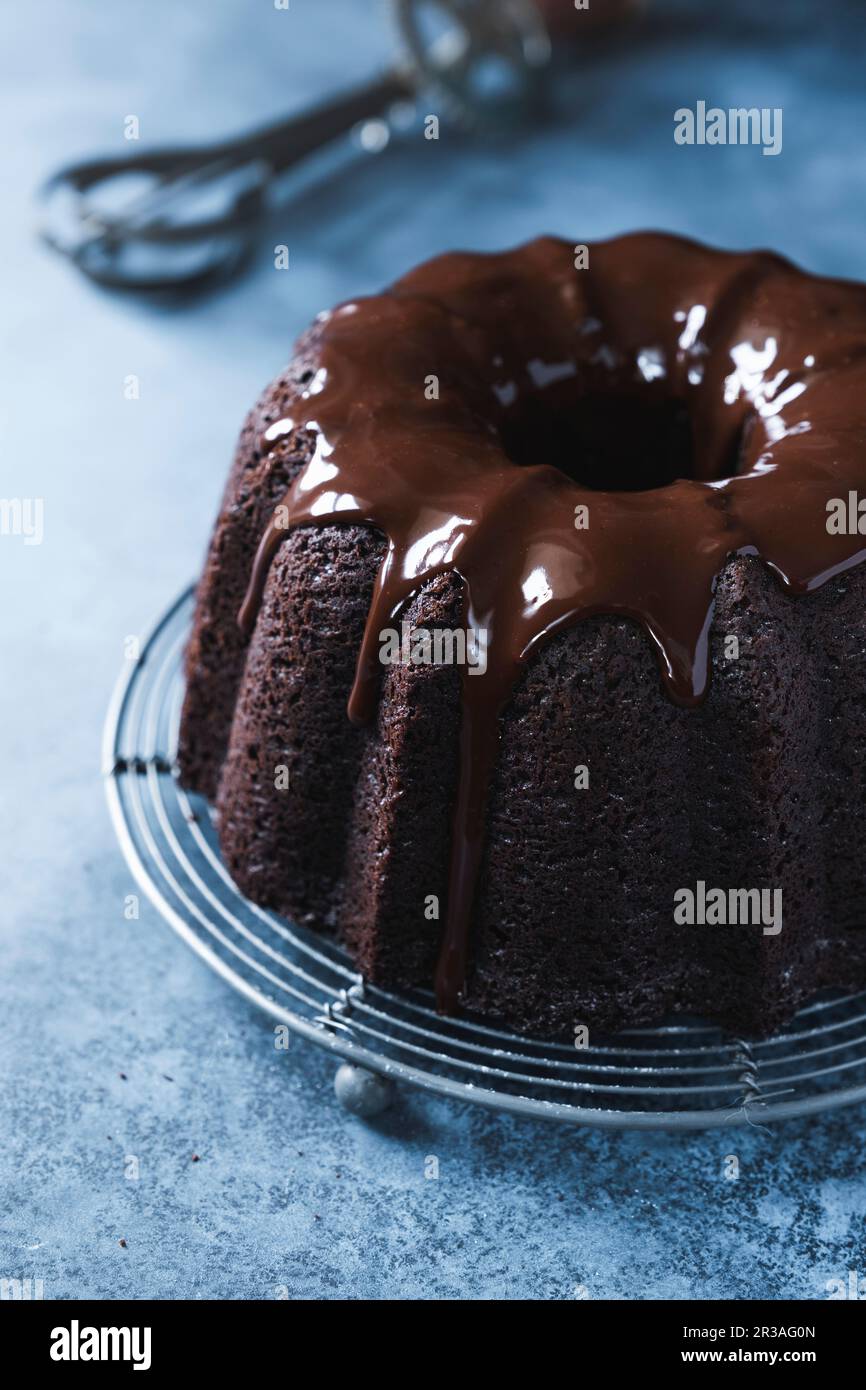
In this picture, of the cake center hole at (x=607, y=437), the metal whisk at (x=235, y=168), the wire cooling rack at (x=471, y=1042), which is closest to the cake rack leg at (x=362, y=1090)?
the wire cooling rack at (x=471, y=1042)

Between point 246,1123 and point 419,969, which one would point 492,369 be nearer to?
point 419,969

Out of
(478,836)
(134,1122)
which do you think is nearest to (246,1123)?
(134,1122)

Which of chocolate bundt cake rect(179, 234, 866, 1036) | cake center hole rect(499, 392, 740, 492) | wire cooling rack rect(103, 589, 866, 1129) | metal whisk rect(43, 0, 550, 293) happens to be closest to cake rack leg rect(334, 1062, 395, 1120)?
wire cooling rack rect(103, 589, 866, 1129)

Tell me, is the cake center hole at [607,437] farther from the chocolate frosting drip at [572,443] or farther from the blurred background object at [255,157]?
the blurred background object at [255,157]

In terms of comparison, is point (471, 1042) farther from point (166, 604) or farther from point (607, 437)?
point (166, 604)

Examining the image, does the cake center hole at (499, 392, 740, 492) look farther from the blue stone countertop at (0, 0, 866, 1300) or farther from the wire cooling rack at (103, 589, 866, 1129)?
the blue stone countertop at (0, 0, 866, 1300)

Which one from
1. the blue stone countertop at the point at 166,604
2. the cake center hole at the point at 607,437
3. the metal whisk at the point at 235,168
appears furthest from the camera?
the metal whisk at the point at 235,168
